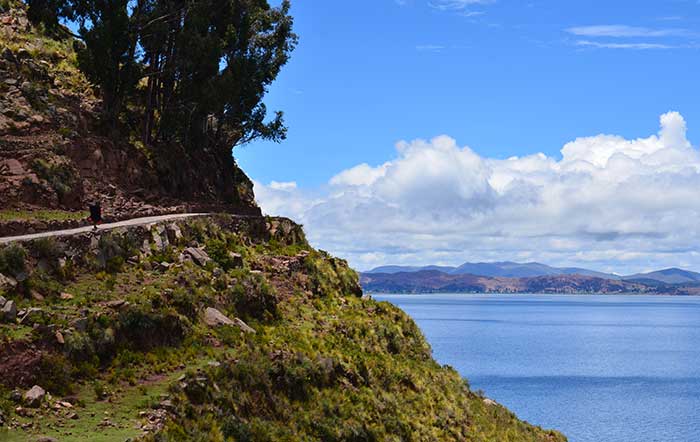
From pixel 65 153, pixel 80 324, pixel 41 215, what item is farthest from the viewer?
pixel 65 153

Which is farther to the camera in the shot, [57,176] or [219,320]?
[57,176]

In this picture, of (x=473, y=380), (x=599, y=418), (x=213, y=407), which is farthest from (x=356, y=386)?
(x=473, y=380)

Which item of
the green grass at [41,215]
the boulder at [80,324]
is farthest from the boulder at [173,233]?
the boulder at [80,324]

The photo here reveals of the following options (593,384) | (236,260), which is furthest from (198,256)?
(593,384)

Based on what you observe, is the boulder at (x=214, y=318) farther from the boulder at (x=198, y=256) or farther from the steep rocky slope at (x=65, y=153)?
the steep rocky slope at (x=65, y=153)

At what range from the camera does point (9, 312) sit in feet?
91.8

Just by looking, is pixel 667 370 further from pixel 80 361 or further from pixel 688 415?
pixel 80 361

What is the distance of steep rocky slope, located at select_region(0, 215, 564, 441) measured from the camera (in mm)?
26375

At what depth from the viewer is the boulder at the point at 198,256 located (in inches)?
1663

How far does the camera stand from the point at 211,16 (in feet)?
210

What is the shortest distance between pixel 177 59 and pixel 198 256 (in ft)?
83.0

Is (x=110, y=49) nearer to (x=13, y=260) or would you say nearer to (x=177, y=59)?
(x=177, y=59)

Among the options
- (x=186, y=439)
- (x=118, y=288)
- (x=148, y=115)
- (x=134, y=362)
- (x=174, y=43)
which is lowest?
A: (x=186, y=439)

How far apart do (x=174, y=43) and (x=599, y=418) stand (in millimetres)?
71988
